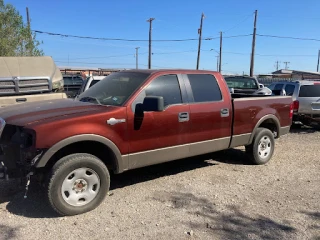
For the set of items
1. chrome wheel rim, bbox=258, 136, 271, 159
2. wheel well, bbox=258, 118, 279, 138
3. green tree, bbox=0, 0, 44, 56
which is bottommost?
chrome wheel rim, bbox=258, 136, 271, 159

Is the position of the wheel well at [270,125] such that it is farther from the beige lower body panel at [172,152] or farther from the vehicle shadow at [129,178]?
the beige lower body panel at [172,152]

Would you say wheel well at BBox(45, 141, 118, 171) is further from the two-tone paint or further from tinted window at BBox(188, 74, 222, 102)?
tinted window at BBox(188, 74, 222, 102)

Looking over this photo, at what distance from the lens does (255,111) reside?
6340 millimetres

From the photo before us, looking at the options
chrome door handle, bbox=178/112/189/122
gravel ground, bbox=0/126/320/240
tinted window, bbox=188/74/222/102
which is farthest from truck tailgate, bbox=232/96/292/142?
chrome door handle, bbox=178/112/189/122

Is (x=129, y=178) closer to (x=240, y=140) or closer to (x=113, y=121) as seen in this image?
(x=113, y=121)

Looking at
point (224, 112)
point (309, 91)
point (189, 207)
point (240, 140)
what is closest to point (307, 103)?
point (309, 91)

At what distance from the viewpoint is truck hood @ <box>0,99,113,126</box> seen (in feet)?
13.5

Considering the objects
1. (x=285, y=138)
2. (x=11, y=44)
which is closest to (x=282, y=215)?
(x=285, y=138)

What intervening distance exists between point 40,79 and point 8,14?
10403 mm

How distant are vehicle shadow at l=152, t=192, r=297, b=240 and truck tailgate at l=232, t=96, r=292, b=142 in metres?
1.82

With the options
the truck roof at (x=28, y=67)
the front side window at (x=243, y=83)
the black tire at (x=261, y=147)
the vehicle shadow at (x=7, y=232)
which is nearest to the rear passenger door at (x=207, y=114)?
the black tire at (x=261, y=147)

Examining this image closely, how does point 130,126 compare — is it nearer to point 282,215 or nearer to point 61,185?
point 61,185

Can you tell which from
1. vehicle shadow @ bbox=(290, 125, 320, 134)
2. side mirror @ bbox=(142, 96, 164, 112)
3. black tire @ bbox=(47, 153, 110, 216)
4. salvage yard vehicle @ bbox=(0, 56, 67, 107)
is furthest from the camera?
vehicle shadow @ bbox=(290, 125, 320, 134)

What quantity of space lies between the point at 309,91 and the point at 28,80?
28.3ft
